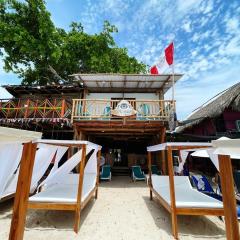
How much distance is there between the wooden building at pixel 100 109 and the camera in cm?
855

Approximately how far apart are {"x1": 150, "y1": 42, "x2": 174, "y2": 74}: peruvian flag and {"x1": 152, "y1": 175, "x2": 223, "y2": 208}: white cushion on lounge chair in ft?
22.0

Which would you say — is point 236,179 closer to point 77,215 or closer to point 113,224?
point 113,224

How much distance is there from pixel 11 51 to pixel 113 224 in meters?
15.8

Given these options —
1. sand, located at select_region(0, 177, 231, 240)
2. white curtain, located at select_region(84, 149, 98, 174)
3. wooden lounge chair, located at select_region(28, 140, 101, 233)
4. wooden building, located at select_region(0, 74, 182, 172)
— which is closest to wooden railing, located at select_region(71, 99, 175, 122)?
wooden building, located at select_region(0, 74, 182, 172)

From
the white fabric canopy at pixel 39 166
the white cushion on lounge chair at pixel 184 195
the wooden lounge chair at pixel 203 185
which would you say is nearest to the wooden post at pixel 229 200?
the white cushion on lounge chair at pixel 184 195

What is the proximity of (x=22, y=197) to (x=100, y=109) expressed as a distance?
26.1 feet

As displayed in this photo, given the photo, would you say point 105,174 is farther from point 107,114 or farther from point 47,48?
point 47,48

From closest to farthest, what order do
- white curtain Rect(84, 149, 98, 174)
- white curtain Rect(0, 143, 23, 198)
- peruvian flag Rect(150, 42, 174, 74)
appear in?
white curtain Rect(0, 143, 23, 198) → white curtain Rect(84, 149, 98, 174) → peruvian flag Rect(150, 42, 174, 74)

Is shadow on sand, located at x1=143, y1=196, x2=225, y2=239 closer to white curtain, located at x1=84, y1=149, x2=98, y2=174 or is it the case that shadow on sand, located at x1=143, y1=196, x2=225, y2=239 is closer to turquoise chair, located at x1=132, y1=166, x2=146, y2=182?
white curtain, located at x1=84, y1=149, x2=98, y2=174

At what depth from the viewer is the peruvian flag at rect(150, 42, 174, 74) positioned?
377 inches

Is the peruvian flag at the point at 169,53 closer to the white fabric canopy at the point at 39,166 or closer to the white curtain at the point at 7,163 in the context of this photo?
the white fabric canopy at the point at 39,166

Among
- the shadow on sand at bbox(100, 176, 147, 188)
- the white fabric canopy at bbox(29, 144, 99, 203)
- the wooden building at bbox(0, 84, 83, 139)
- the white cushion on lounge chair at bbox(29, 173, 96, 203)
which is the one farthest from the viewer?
the wooden building at bbox(0, 84, 83, 139)

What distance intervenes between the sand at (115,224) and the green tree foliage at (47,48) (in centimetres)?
1242

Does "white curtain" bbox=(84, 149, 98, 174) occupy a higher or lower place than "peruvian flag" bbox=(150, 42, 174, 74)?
lower
